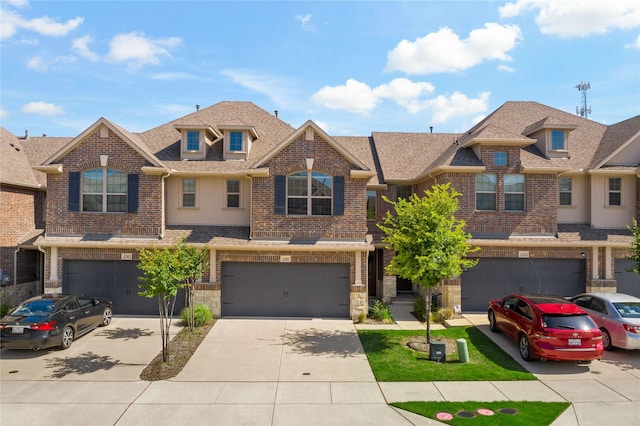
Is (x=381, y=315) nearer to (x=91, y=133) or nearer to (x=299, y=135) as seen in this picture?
(x=299, y=135)

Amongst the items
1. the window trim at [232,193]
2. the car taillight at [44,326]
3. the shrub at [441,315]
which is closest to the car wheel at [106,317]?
the car taillight at [44,326]

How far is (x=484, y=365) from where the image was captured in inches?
450

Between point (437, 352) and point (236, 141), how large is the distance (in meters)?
12.2

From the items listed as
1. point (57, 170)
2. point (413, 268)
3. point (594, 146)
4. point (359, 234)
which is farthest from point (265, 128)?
point (594, 146)

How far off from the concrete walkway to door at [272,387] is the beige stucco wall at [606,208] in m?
12.6

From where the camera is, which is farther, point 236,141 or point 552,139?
point 552,139

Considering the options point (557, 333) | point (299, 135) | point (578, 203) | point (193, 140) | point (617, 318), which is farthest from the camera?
point (578, 203)

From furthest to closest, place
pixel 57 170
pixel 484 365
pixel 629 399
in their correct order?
pixel 57 170
pixel 484 365
pixel 629 399

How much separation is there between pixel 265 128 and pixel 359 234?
8017mm

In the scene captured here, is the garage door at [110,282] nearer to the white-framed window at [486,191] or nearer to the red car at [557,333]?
the red car at [557,333]

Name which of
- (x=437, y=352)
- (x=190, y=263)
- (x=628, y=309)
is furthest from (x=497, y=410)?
(x=190, y=263)

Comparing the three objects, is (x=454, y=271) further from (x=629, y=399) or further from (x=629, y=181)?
(x=629, y=181)

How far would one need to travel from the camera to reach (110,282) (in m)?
16.8

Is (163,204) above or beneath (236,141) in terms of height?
beneath
